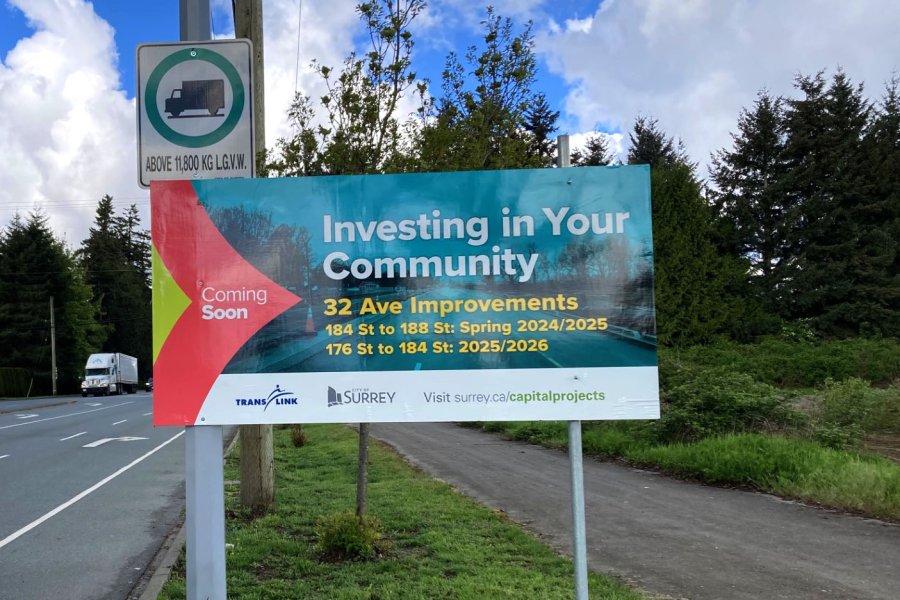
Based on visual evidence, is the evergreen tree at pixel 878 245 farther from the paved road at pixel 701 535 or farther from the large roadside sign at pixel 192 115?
the large roadside sign at pixel 192 115

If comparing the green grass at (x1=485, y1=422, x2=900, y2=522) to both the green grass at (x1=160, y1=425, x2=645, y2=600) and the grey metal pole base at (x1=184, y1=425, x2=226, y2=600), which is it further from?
the grey metal pole base at (x1=184, y1=425, x2=226, y2=600)

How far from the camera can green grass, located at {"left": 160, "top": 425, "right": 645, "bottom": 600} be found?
5.21 meters

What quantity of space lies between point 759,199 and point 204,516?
142 ft

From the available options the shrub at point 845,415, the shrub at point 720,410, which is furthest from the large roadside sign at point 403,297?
the shrub at point 720,410

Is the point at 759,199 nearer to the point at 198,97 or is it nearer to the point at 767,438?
the point at 767,438

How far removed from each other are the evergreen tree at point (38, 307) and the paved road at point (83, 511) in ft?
155

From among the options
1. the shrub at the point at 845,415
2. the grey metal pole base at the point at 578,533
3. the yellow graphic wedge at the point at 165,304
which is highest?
the yellow graphic wedge at the point at 165,304

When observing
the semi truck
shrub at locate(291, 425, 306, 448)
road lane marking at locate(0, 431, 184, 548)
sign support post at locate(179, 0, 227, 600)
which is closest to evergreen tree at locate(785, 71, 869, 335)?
shrub at locate(291, 425, 306, 448)

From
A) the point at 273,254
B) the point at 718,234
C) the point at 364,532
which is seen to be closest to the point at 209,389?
the point at 273,254

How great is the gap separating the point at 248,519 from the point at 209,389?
453 centimetres

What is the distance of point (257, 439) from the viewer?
303 inches

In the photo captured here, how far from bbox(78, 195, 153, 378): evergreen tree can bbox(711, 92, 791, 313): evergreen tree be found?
64924 millimetres

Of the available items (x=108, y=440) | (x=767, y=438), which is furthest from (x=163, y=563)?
(x=108, y=440)

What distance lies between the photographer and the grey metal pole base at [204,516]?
3.50 metres
